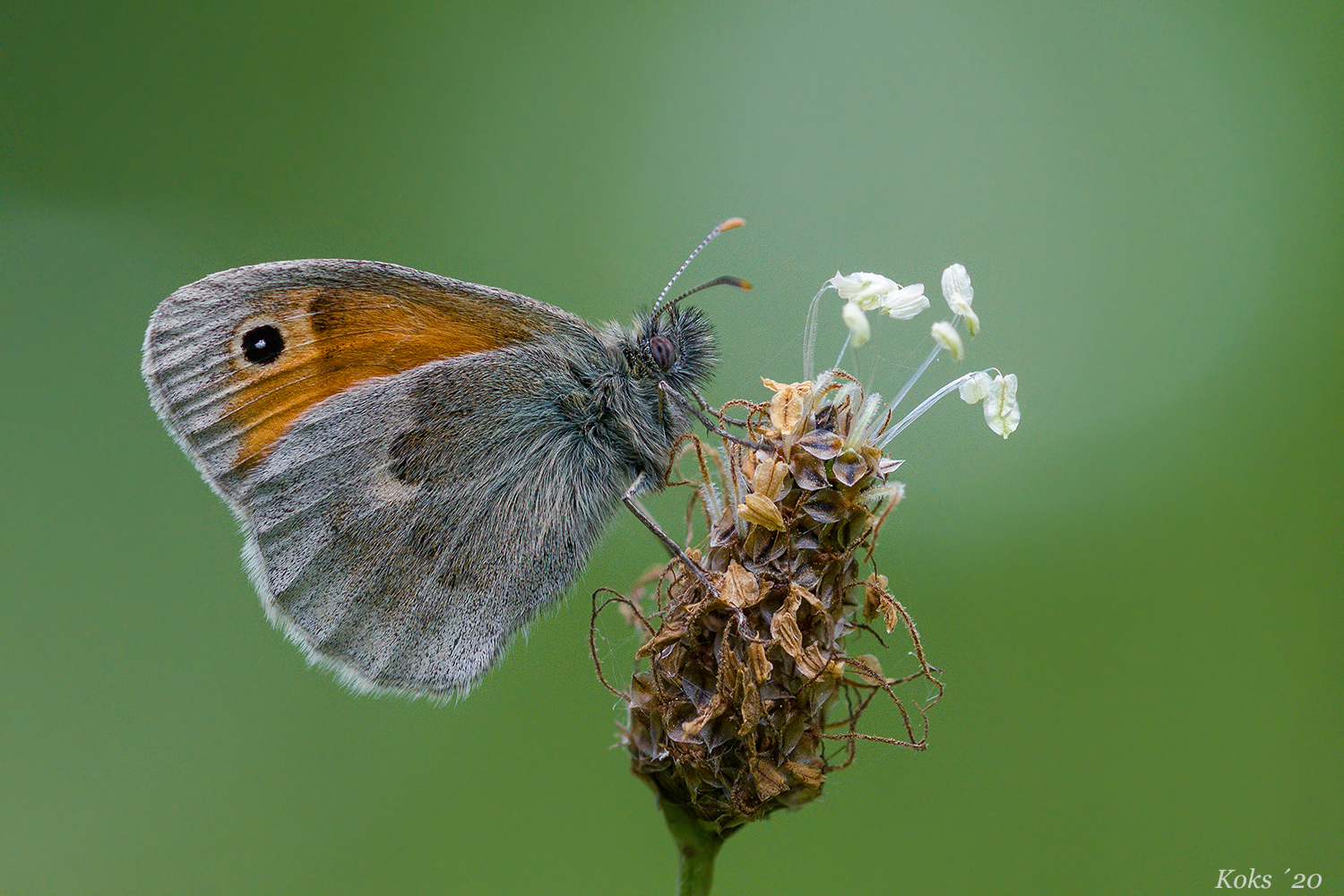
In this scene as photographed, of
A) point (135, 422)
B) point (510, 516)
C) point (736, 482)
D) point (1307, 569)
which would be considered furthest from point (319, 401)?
point (1307, 569)

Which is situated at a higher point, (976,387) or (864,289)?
(864,289)

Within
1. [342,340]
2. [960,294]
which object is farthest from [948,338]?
[342,340]

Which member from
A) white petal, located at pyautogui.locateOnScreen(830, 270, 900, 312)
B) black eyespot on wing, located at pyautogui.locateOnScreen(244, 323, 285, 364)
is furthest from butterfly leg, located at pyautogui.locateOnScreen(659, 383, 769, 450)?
black eyespot on wing, located at pyautogui.locateOnScreen(244, 323, 285, 364)

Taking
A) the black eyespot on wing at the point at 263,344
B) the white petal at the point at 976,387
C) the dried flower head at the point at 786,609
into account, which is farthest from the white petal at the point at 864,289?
the black eyespot on wing at the point at 263,344

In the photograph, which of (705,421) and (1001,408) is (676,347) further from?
(1001,408)

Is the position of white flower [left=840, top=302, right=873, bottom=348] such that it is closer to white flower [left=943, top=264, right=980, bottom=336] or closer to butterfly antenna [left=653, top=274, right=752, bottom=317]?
white flower [left=943, top=264, right=980, bottom=336]

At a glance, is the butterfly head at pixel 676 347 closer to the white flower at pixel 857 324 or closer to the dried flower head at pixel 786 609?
the dried flower head at pixel 786 609
